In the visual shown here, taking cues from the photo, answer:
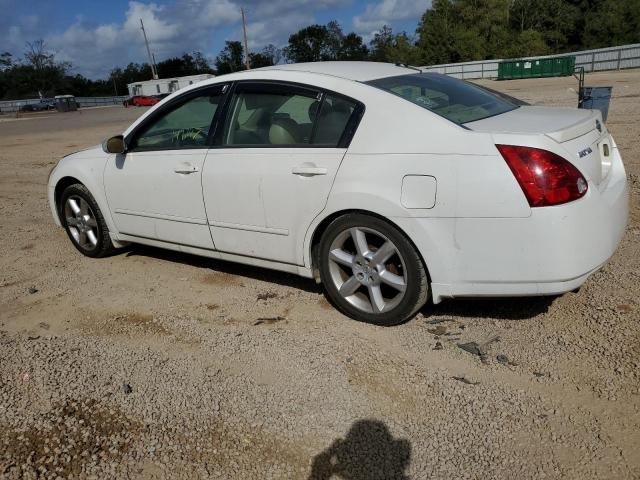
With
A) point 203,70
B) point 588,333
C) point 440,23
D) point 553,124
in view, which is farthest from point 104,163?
point 203,70

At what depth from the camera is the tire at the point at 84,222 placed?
5104 mm

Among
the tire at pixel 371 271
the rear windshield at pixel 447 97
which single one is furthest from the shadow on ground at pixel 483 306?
the rear windshield at pixel 447 97

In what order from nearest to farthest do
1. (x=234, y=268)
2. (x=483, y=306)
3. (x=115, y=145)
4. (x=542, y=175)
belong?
(x=542, y=175)
(x=483, y=306)
(x=115, y=145)
(x=234, y=268)

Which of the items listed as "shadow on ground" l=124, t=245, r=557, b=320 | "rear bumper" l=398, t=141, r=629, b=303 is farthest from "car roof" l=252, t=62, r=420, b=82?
"shadow on ground" l=124, t=245, r=557, b=320

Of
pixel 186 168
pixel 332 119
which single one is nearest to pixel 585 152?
pixel 332 119

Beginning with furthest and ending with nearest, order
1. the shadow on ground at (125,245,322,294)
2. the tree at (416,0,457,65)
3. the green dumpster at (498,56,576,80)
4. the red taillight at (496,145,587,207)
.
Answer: the tree at (416,0,457,65)
the green dumpster at (498,56,576,80)
the shadow on ground at (125,245,322,294)
the red taillight at (496,145,587,207)

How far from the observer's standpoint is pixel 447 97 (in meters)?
3.63

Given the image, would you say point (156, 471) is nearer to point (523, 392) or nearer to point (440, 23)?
point (523, 392)

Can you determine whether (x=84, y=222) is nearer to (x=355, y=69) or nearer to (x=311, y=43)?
(x=355, y=69)

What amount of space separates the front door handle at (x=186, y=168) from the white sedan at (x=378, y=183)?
0.02 meters

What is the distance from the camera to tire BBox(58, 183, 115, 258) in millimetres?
5104

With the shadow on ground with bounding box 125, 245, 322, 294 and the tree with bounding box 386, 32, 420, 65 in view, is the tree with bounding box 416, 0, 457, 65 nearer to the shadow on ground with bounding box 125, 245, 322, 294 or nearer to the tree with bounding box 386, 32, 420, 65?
the tree with bounding box 386, 32, 420, 65

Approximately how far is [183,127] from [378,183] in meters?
1.93

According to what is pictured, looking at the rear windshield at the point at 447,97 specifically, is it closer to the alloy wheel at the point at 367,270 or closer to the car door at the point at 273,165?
the car door at the point at 273,165
